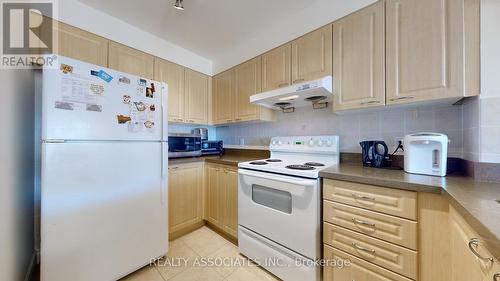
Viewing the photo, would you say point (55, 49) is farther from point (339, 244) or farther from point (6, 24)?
point (339, 244)

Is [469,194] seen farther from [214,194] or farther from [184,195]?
[184,195]

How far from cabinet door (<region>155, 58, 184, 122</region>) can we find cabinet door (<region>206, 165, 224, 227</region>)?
0.81 metres

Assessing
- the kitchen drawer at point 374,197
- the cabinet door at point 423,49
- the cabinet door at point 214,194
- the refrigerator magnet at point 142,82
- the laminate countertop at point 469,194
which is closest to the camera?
the laminate countertop at point 469,194

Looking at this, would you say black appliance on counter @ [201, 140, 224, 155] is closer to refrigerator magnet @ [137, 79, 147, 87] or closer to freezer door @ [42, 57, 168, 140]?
freezer door @ [42, 57, 168, 140]

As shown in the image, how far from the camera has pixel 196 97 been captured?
2611 millimetres

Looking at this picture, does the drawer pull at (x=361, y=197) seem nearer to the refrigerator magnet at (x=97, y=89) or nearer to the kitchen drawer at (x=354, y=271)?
the kitchen drawer at (x=354, y=271)

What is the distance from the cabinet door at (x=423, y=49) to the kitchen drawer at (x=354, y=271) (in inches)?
42.8

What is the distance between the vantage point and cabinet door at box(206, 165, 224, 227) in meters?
2.16

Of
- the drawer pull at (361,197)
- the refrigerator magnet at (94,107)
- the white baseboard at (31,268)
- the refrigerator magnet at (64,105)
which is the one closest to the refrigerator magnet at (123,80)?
the refrigerator magnet at (94,107)

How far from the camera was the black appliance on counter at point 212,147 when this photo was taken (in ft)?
8.70

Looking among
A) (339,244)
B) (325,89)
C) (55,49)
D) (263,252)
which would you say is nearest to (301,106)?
(325,89)

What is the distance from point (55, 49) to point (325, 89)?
7.66 ft

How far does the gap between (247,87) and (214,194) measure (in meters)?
1.40

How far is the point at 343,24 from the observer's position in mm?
1515
